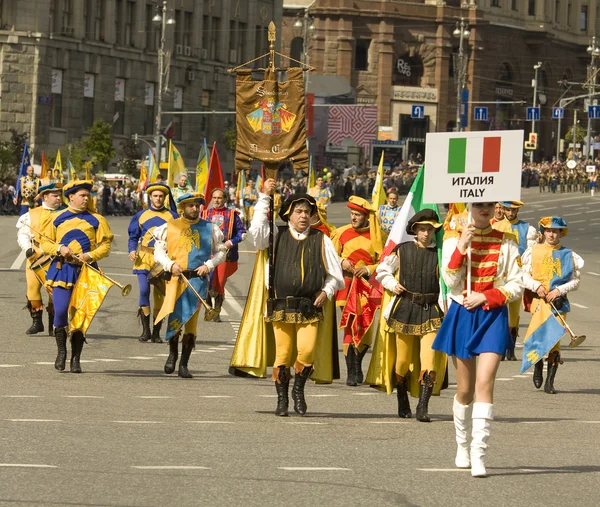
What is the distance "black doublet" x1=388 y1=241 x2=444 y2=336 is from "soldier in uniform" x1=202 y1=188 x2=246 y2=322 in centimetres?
561

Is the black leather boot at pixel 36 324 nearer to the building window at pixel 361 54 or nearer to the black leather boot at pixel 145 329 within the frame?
the black leather boot at pixel 145 329

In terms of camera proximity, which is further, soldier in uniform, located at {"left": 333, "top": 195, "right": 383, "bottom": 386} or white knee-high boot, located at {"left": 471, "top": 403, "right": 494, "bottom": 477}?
soldier in uniform, located at {"left": 333, "top": 195, "right": 383, "bottom": 386}

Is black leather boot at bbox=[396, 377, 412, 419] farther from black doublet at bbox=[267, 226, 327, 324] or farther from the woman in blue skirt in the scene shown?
the woman in blue skirt

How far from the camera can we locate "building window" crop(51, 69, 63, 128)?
66.0 metres

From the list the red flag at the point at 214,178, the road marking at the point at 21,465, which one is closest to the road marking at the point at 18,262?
the red flag at the point at 214,178

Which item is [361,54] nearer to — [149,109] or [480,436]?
[149,109]

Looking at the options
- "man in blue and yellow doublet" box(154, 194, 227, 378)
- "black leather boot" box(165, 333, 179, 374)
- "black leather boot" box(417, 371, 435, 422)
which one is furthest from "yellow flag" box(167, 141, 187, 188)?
"black leather boot" box(417, 371, 435, 422)

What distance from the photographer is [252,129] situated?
14234 millimetres

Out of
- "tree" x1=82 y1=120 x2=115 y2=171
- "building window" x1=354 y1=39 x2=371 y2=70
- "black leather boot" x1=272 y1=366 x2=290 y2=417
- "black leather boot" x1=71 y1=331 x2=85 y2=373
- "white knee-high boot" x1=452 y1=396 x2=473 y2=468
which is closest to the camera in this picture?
"white knee-high boot" x1=452 y1=396 x2=473 y2=468

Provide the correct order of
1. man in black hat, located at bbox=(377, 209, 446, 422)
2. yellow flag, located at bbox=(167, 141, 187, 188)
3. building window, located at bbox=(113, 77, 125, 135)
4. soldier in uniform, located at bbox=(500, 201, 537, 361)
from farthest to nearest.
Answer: building window, located at bbox=(113, 77, 125, 135), yellow flag, located at bbox=(167, 141, 187, 188), soldier in uniform, located at bbox=(500, 201, 537, 361), man in black hat, located at bbox=(377, 209, 446, 422)

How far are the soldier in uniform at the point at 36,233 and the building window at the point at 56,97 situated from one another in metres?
47.9

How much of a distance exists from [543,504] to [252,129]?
20.8 feet

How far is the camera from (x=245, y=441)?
419 inches

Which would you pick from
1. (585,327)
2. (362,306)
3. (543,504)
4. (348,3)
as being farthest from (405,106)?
(543,504)
